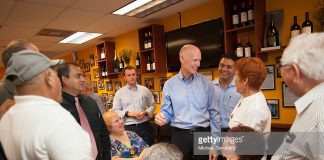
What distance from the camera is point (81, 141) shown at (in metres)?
1.00

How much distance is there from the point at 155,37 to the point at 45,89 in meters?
3.55

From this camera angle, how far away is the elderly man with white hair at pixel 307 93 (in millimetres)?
970

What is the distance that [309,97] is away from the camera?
1038 millimetres

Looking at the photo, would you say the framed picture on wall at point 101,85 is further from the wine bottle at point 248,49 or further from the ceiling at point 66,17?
the wine bottle at point 248,49

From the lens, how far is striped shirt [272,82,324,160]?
0.96 meters

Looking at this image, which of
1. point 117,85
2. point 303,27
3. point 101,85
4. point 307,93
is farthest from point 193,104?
point 101,85

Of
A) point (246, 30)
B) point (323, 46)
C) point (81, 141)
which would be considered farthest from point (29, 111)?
point (246, 30)

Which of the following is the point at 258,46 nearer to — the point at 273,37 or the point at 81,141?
the point at 273,37

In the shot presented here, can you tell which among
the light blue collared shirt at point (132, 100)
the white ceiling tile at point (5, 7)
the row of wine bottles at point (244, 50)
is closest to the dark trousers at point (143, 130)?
the light blue collared shirt at point (132, 100)

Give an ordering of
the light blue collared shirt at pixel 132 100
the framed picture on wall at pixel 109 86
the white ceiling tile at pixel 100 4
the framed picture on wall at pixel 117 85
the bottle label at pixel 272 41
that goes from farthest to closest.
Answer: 1. the framed picture on wall at pixel 109 86
2. the framed picture on wall at pixel 117 85
3. the light blue collared shirt at pixel 132 100
4. the white ceiling tile at pixel 100 4
5. the bottle label at pixel 272 41

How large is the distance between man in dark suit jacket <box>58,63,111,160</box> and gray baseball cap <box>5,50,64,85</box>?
2.99ft

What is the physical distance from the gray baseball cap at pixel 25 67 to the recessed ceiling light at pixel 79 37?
4.48 m

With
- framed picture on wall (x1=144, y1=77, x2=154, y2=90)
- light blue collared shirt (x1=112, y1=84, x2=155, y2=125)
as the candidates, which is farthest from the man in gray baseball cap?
framed picture on wall (x1=144, y1=77, x2=154, y2=90)

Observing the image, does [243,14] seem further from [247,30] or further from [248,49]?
[248,49]
